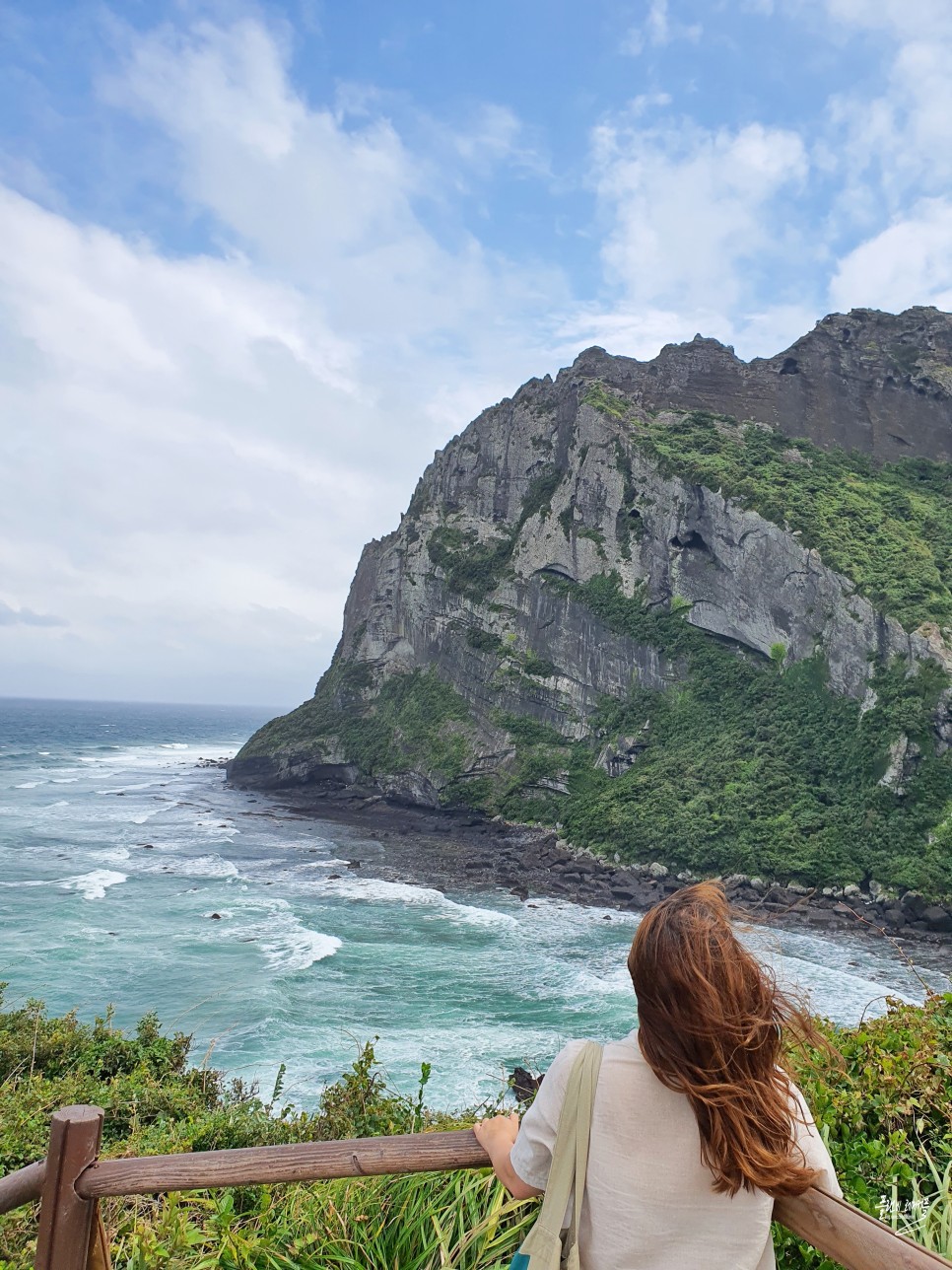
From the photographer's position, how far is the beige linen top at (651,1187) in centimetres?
143

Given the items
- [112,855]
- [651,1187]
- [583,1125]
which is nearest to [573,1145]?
[583,1125]

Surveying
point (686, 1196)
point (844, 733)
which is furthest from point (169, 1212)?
point (844, 733)

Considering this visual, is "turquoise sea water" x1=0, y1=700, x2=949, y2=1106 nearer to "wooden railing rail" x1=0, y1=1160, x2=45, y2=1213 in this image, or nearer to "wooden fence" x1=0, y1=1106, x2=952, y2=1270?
"wooden fence" x1=0, y1=1106, x2=952, y2=1270

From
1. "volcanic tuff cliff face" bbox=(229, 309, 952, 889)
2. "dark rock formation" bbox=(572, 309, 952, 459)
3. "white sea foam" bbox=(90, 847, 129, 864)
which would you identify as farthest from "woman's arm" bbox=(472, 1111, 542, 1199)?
"dark rock formation" bbox=(572, 309, 952, 459)

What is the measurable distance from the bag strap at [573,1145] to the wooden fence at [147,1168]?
1.57 feet

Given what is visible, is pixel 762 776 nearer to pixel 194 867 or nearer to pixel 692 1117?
pixel 194 867

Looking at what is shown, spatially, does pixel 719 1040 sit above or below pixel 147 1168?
above

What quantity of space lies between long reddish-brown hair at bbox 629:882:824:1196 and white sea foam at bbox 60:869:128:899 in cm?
2755

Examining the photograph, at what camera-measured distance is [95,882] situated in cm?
2662

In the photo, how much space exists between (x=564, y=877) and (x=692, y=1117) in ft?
98.6

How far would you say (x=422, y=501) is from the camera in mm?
59812

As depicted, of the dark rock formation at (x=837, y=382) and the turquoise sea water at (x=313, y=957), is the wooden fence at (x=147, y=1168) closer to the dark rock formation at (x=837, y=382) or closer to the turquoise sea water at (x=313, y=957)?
the turquoise sea water at (x=313, y=957)

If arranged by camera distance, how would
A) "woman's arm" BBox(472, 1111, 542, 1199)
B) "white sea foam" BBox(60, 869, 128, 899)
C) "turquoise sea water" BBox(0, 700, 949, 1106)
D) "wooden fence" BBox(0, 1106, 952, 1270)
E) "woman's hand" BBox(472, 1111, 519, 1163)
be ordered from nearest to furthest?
"woman's arm" BBox(472, 1111, 542, 1199), "woman's hand" BBox(472, 1111, 519, 1163), "wooden fence" BBox(0, 1106, 952, 1270), "turquoise sea water" BBox(0, 700, 949, 1106), "white sea foam" BBox(60, 869, 128, 899)

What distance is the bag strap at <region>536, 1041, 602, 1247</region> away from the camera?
144 cm
